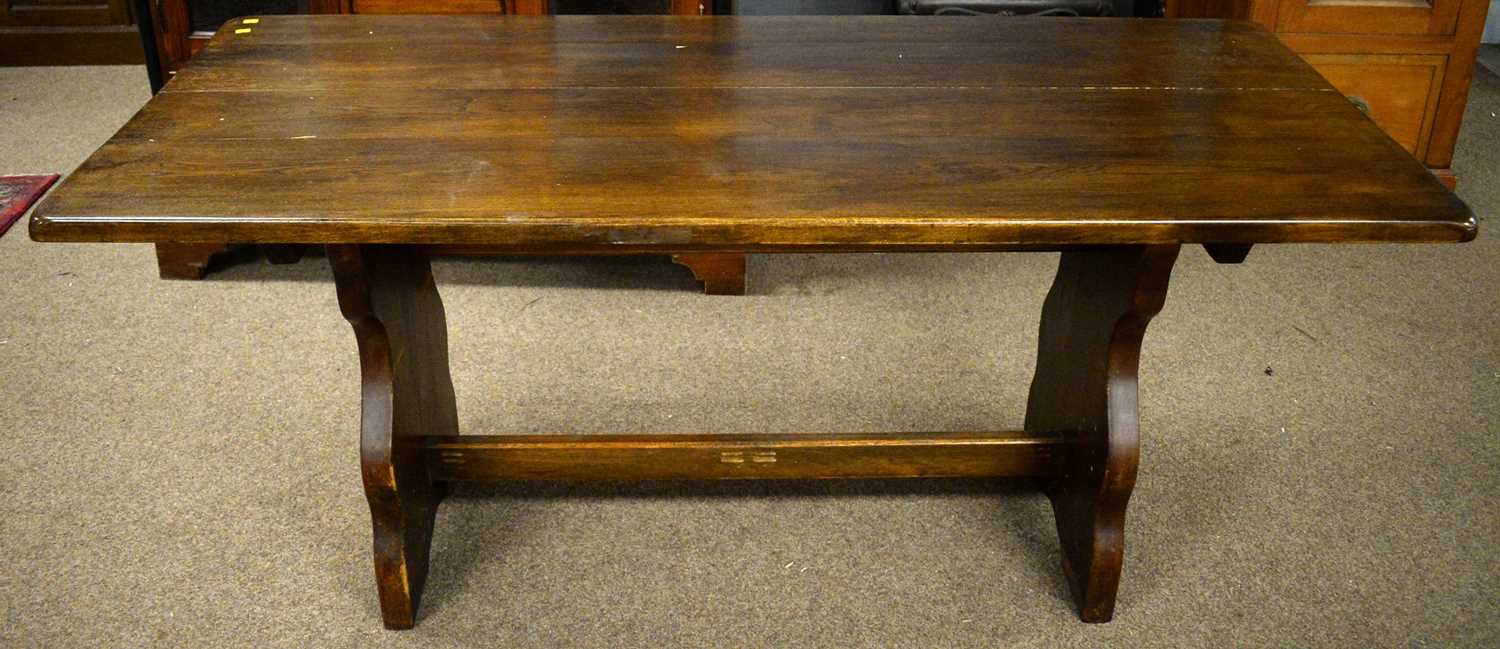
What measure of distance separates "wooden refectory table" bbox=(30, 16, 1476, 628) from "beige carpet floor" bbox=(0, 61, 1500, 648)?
105 millimetres

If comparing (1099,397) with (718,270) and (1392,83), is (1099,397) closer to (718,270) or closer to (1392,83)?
(718,270)

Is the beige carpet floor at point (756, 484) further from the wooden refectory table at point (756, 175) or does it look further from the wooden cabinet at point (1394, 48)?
the wooden cabinet at point (1394, 48)

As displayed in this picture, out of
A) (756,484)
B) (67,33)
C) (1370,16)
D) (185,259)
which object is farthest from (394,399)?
(67,33)

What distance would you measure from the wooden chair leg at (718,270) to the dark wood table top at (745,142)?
2.06 ft

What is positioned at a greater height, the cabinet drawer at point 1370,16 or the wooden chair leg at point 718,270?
the cabinet drawer at point 1370,16

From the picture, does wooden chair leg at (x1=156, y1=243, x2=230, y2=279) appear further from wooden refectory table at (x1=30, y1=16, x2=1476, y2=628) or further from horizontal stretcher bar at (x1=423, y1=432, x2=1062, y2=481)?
horizontal stretcher bar at (x1=423, y1=432, x2=1062, y2=481)

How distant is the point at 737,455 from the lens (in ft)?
6.56

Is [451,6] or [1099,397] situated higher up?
[451,6]

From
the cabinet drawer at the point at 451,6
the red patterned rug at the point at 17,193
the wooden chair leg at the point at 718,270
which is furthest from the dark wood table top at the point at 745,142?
the red patterned rug at the point at 17,193

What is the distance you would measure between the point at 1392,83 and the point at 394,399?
236cm

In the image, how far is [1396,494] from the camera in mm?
2150

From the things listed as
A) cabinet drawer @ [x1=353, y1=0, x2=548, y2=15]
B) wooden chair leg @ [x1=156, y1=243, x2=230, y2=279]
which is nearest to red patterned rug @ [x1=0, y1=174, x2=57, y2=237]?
wooden chair leg @ [x1=156, y1=243, x2=230, y2=279]

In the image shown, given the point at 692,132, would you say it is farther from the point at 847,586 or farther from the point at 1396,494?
the point at 1396,494

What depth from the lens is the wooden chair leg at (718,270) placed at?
107 inches
